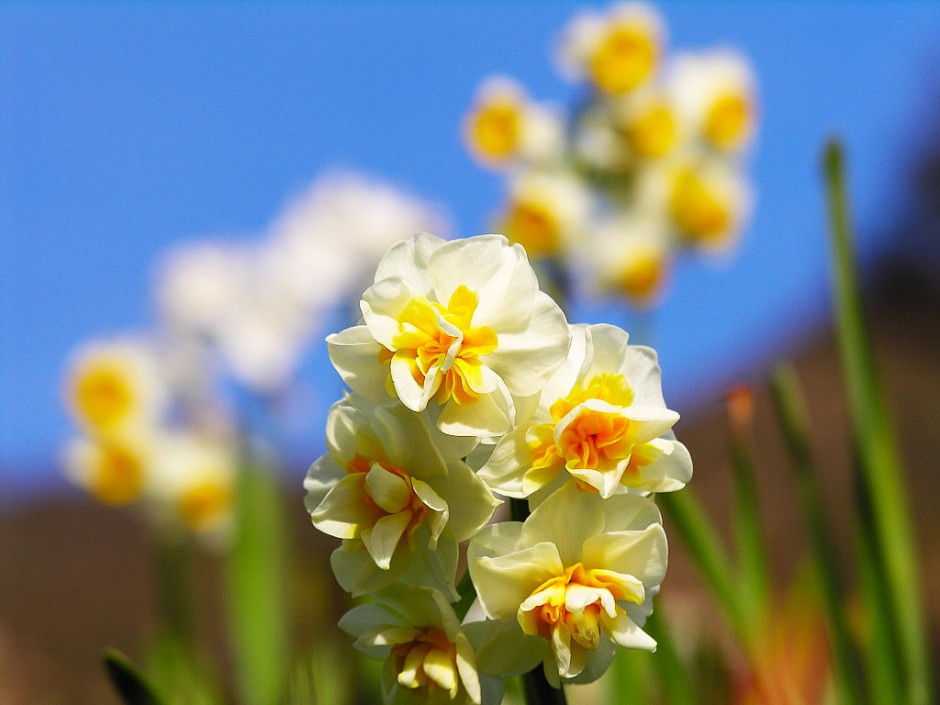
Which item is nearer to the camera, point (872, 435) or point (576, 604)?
point (576, 604)

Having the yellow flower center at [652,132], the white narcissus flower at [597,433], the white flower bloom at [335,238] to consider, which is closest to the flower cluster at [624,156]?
the yellow flower center at [652,132]

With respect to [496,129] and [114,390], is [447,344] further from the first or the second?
[114,390]

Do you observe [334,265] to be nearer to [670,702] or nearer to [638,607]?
[670,702]

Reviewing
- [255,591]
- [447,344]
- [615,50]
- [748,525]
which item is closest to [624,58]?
[615,50]

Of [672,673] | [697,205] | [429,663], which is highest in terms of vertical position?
[697,205]

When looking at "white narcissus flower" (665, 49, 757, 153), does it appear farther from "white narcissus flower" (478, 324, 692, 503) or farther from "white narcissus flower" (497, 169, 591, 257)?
"white narcissus flower" (478, 324, 692, 503)

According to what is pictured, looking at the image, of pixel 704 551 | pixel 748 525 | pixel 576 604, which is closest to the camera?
pixel 576 604

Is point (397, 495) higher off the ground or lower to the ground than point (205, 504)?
higher

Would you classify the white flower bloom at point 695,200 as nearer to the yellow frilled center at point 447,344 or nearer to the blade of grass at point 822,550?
the blade of grass at point 822,550

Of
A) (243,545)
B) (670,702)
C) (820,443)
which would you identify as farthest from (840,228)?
(820,443)
